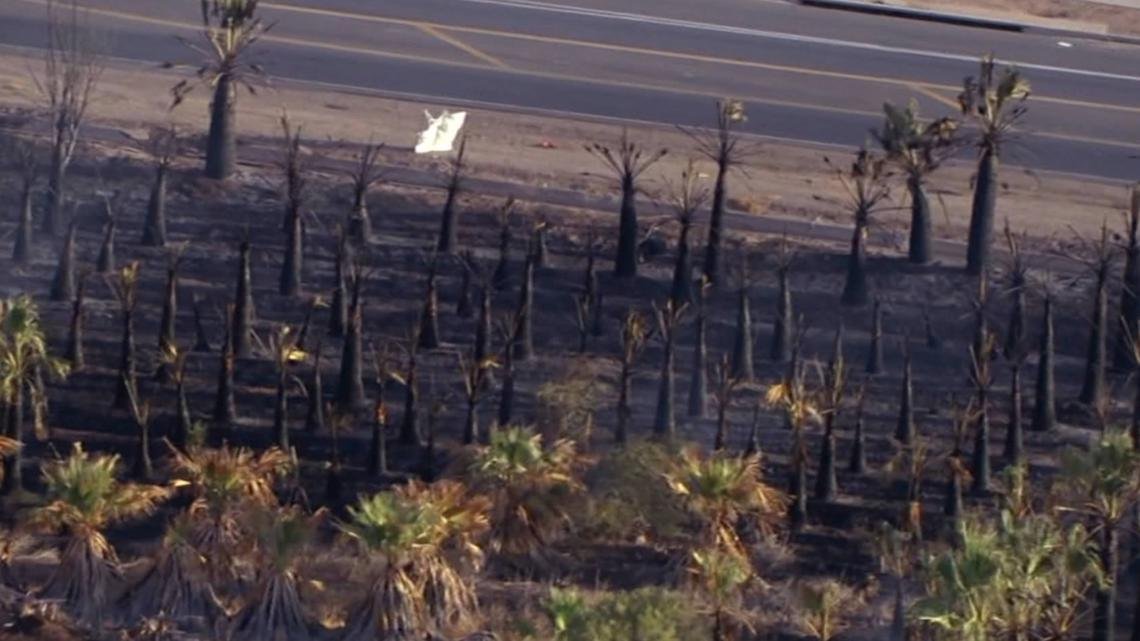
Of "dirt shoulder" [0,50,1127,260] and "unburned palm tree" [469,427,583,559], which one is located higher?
"dirt shoulder" [0,50,1127,260]

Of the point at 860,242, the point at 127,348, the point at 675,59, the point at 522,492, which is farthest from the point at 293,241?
the point at 675,59

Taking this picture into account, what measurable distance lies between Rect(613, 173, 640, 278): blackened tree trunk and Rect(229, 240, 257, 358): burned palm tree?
654 cm

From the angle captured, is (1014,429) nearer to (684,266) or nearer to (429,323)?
(684,266)

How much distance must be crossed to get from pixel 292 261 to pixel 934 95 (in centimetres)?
2136

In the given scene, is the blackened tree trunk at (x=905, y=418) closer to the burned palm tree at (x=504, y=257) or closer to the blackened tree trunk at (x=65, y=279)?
the burned palm tree at (x=504, y=257)

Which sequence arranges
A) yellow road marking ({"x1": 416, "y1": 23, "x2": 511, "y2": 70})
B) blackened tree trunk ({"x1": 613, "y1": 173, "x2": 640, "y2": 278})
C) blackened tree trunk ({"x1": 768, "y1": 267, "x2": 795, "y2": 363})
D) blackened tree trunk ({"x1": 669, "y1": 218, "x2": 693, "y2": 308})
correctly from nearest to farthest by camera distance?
blackened tree trunk ({"x1": 768, "y1": 267, "x2": 795, "y2": 363}) < blackened tree trunk ({"x1": 669, "y1": 218, "x2": 693, "y2": 308}) < blackened tree trunk ({"x1": 613, "y1": 173, "x2": 640, "y2": 278}) < yellow road marking ({"x1": 416, "y1": 23, "x2": 511, "y2": 70})

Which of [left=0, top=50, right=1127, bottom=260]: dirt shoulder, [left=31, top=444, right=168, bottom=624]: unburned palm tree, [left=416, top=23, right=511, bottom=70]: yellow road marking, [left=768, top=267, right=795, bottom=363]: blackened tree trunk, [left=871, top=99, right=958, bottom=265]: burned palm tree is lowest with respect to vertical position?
[left=31, top=444, right=168, bottom=624]: unburned palm tree

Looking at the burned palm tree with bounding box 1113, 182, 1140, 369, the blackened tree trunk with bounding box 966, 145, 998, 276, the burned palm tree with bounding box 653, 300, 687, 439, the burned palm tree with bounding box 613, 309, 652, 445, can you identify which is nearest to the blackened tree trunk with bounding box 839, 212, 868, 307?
the blackened tree trunk with bounding box 966, 145, 998, 276

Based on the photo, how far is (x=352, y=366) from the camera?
34938 millimetres

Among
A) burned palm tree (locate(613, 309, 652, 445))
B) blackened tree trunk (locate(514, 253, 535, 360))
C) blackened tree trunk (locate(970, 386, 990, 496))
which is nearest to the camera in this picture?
blackened tree trunk (locate(970, 386, 990, 496))

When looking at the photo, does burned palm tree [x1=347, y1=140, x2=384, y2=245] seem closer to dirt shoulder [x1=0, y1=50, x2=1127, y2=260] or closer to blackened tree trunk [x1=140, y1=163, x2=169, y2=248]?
dirt shoulder [x1=0, y1=50, x2=1127, y2=260]

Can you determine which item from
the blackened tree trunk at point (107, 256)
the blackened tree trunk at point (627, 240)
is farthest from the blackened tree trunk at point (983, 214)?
the blackened tree trunk at point (107, 256)

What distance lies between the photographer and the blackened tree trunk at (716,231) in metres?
39.7

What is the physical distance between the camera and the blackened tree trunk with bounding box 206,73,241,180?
44469 mm
